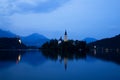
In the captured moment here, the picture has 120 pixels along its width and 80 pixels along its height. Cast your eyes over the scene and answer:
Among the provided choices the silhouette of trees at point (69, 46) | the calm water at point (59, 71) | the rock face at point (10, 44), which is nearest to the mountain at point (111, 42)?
the silhouette of trees at point (69, 46)

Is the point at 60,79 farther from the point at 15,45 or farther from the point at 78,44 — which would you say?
the point at 15,45

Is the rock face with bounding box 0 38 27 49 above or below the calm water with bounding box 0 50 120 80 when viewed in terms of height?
above

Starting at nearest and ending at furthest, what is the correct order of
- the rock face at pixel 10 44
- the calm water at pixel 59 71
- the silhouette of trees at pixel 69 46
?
the calm water at pixel 59 71
the silhouette of trees at pixel 69 46
the rock face at pixel 10 44

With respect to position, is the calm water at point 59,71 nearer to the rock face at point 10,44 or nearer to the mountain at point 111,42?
the mountain at point 111,42

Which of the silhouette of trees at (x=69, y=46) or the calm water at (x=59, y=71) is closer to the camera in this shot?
the calm water at (x=59, y=71)

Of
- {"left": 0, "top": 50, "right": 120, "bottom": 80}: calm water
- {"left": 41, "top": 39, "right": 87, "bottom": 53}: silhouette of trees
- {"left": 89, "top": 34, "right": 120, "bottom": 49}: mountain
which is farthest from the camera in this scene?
{"left": 89, "top": 34, "right": 120, "bottom": 49}: mountain

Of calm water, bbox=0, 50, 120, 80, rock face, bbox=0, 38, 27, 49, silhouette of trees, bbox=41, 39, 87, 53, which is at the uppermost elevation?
rock face, bbox=0, 38, 27, 49

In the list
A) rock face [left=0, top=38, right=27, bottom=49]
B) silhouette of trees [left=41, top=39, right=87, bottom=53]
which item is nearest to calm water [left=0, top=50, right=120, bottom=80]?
silhouette of trees [left=41, top=39, right=87, bottom=53]

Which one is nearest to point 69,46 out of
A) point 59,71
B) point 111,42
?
point 111,42

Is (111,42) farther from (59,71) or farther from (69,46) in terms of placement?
(59,71)

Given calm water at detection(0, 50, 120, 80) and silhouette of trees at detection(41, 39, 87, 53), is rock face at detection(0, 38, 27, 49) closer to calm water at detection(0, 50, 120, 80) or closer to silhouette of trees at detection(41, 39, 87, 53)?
silhouette of trees at detection(41, 39, 87, 53)

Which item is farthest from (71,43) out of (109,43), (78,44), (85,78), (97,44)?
(85,78)

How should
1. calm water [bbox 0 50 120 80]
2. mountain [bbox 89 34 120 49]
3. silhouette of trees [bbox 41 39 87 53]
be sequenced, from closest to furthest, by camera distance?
calm water [bbox 0 50 120 80] → silhouette of trees [bbox 41 39 87 53] → mountain [bbox 89 34 120 49]

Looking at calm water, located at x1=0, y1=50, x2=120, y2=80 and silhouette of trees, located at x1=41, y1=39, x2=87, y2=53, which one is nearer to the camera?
calm water, located at x1=0, y1=50, x2=120, y2=80
